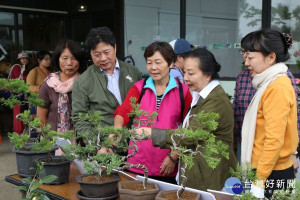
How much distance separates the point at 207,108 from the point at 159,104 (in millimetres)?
356

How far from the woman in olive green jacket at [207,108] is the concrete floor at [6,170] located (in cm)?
168

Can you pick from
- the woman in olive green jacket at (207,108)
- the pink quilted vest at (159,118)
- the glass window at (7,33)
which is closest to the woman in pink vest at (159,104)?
the pink quilted vest at (159,118)

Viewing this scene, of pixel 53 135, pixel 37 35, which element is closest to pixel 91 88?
pixel 53 135

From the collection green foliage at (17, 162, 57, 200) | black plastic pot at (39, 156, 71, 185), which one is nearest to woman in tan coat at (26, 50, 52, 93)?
black plastic pot at (39, 156, 71, 185)

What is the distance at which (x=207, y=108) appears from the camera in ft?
6.48

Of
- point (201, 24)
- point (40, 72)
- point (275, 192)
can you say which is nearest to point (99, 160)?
point (275, 192)

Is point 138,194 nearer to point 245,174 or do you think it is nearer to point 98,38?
point 245,174

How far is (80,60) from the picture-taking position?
2742mm

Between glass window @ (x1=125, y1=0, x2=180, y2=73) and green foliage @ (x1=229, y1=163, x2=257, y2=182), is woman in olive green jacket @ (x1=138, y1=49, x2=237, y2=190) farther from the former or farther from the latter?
glass window @ (x1=125, y1=0, x2=180, y2=73)

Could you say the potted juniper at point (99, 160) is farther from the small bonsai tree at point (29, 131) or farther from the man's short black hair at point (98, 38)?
the man's short black hair at point (98, 38)

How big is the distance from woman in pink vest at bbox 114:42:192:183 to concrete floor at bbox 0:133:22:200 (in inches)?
52.2

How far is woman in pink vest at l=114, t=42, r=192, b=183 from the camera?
86.6 inches

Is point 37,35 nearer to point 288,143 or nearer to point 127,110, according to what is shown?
point 127,110

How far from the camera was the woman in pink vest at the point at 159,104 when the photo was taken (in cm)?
220
